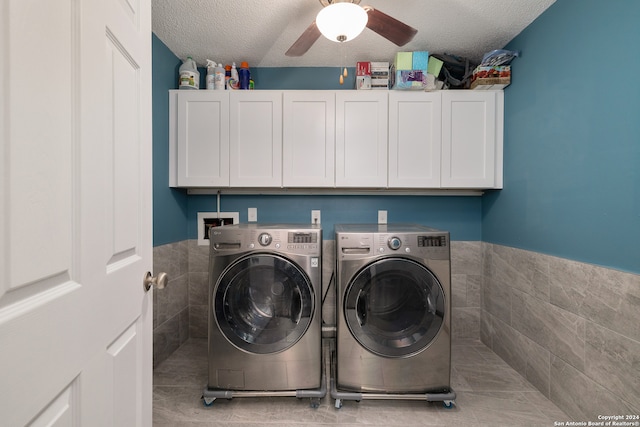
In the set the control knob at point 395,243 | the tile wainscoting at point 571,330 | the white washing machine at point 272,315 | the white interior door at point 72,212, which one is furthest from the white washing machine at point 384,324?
the white interior door at point 72,212

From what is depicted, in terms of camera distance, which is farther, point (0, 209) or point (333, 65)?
point (333, 65)

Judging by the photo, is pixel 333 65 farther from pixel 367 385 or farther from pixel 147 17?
pixel 367 385

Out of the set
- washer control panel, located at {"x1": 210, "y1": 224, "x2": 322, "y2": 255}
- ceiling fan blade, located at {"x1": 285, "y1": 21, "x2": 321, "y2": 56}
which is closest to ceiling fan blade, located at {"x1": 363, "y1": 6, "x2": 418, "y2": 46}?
ceiling fan blade, located at {"x1": 285, "y1": 21, "x2": 321, "y2": 56}

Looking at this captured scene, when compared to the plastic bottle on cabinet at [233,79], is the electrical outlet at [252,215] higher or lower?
lower

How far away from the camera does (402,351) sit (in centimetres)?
158

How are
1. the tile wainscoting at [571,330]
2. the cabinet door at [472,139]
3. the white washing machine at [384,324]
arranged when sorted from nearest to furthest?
the tile wainscoting at [571,330] < the white washing machine at [384,324] < the cabinet door at [472,139]

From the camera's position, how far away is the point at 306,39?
1.56m

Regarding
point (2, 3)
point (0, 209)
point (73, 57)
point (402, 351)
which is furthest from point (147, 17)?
point (402, 351)

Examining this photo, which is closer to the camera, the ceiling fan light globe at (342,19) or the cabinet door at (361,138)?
the ceiling fan light globe at (342,19)

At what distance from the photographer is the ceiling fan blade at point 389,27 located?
4.57ft

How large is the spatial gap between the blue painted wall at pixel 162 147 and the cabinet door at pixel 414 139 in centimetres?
170

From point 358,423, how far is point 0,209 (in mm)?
1693

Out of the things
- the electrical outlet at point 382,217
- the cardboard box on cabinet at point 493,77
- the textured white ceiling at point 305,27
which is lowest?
the electrical outlet at point 382,217

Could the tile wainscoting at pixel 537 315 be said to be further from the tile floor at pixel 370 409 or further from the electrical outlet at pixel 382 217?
the electrical outlet at pixel 382 217
